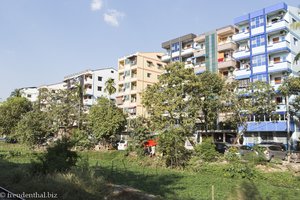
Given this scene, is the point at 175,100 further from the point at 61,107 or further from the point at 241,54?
the point at 61,107

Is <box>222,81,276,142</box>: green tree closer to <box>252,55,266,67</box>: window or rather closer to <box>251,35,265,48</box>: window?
<box>252,55,266,67</box>: window

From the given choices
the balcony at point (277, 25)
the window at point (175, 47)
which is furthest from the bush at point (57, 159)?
the window at point (175, 47)

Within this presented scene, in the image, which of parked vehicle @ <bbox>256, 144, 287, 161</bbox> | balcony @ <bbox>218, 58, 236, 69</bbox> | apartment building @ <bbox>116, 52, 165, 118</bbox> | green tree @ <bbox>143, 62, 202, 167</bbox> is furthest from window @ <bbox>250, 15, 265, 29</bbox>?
parked vehicle @ <bbox>256, 144, 287, 161</bbox>

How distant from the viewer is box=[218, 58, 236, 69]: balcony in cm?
5453

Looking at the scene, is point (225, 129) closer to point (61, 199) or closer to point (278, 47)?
point (278, 47)

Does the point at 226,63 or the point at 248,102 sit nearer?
the point at 248,102

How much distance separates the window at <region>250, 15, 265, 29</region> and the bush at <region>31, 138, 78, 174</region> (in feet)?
145

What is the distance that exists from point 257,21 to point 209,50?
9951 millimetres

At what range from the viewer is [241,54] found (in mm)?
52781

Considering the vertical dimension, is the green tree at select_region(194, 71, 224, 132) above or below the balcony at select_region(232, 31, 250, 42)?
below

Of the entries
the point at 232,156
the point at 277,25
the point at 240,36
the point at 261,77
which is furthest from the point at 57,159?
the point at 240,36

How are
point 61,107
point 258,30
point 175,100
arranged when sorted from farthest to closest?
1. point 61,107
2. point 258,30
3. point 175,100

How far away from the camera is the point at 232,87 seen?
3988cm

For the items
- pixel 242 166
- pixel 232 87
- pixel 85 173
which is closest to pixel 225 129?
pixel 232 87
